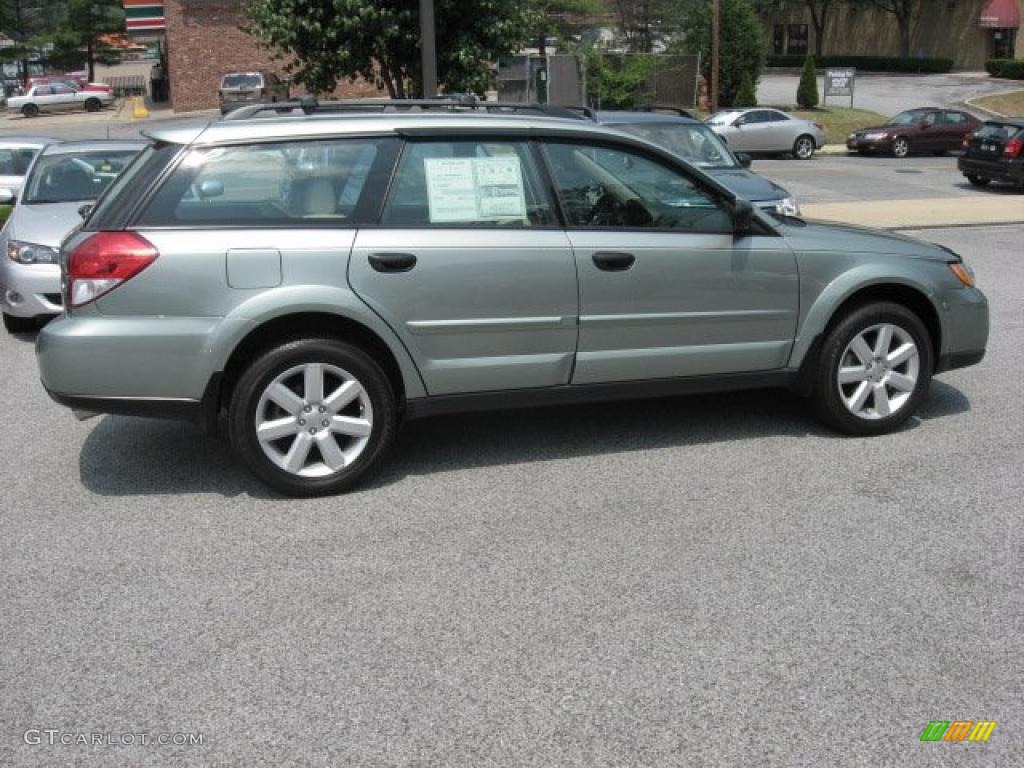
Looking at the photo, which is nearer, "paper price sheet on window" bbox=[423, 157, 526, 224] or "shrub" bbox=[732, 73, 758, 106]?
"paper price sheet on window" bbox=[423, 157, 526, 224]

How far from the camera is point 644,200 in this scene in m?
5.62

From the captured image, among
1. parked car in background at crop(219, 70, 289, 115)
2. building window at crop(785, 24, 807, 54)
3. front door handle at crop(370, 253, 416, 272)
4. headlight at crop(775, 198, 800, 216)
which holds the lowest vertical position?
headlight at crop(775, 198, 800, 216)

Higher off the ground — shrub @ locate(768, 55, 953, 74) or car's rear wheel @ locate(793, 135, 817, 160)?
shrub @ locate(768, 55, 953, 74)

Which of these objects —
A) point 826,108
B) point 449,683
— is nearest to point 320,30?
point 449,683

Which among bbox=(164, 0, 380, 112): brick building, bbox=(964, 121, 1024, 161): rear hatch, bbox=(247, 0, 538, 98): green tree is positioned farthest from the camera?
bbox=(164, 0, 380, 112): brick building

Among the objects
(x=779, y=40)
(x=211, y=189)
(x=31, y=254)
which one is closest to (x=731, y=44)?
(x=31, y=254)

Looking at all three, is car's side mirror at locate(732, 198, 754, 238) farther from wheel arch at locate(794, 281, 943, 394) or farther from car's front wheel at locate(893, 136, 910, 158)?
car's front wheel at locate(893, 136, 910, 158)

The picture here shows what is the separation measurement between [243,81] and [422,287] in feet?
138

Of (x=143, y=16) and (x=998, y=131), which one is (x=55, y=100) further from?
(x=998, y=131)

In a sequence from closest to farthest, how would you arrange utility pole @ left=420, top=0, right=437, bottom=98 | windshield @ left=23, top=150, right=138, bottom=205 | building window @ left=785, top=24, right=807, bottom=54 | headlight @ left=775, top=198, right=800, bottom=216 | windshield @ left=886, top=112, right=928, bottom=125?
1. windshield @ left=23, top=150, right=138, bottom=205
2. headlight @ left=775, top=198, right=800, bottom=216
3. utility pole @ left=420, top=0, right=437, bottom=98
4. windshield @ left=886, top=112, right=928, bottom=125
5. building window @ left=785, top=24, right=807, bottom=54

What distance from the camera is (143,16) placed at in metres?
53.3

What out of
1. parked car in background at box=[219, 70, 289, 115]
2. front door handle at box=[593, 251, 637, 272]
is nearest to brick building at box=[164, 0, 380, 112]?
parked car in background at box=[219, 70, 289, 115]

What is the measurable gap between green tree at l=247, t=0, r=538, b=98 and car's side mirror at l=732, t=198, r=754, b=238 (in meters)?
9.50

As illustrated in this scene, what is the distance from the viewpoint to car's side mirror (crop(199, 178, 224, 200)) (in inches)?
197
